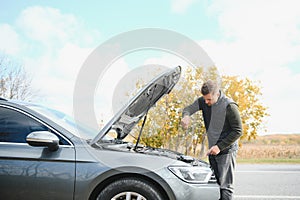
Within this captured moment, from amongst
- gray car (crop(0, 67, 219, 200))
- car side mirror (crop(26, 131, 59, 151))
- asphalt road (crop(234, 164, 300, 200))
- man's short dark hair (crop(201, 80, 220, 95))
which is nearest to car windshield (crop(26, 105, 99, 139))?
gray car (crop(0, 67, 219, 200))

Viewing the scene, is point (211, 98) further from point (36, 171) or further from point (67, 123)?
point (36, 171)

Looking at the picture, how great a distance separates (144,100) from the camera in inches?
150

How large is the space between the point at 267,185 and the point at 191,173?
382 cm

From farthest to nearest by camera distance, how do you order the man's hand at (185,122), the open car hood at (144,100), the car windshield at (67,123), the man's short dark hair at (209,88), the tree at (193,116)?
the tree at (193,116) < the man's hand at (185,122) < the man's short dark hair at (209,88) < the open car hood at (144,100) < the car windshield at (67,123)

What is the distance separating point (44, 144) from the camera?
2.94 m

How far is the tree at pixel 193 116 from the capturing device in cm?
873

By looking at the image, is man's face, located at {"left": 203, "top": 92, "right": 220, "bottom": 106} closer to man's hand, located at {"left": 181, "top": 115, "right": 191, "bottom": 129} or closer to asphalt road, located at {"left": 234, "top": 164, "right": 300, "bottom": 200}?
man's hand, located at {"left": 181, "top": 115, "right": 191, "bottom": 129}

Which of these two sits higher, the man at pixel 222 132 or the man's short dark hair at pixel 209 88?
the man's short dark hair at pixel 209 88

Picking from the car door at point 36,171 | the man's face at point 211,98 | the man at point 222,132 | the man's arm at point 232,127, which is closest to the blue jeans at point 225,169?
the man at point 222,132

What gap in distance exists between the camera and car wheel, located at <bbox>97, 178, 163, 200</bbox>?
2.93m

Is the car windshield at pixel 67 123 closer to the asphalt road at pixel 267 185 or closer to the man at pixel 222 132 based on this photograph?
the man at pixel 222 132

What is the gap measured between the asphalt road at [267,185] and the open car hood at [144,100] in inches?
89.4

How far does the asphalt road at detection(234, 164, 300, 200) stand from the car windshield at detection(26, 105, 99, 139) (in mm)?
2781

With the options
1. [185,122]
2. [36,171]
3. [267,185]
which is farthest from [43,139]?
[267,185]
